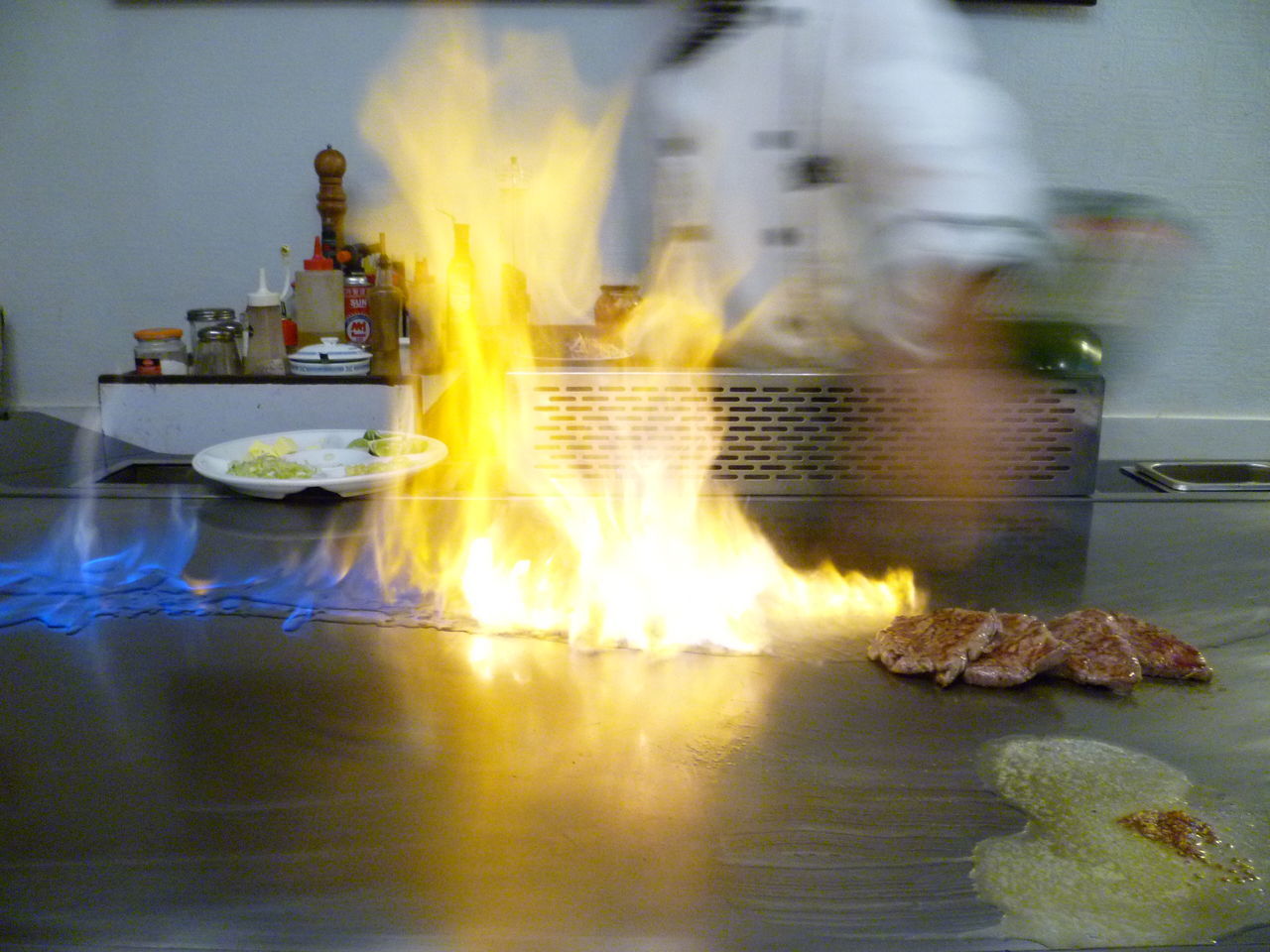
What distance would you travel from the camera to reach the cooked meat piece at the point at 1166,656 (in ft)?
4.07

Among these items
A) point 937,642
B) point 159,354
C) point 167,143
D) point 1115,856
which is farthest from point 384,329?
point 1115,856

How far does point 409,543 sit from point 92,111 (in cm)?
183

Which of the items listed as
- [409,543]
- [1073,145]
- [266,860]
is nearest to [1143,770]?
[266,860]

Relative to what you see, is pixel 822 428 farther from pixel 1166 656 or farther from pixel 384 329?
pixel 384 329

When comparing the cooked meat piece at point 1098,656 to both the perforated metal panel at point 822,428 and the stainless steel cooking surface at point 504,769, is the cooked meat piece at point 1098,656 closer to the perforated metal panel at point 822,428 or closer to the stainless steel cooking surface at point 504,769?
the stainless steel cooking surface at point 504,769

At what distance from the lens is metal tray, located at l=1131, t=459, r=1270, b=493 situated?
2.05 m

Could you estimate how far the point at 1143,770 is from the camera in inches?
40.8

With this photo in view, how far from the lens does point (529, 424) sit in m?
1.97

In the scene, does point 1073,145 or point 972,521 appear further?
point 1073,145

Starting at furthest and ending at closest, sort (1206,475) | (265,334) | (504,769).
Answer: (265,334) < (1206,475) < (504,769)

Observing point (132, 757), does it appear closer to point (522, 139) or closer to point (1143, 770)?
point (1143, 770)

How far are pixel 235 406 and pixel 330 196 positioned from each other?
0.71m

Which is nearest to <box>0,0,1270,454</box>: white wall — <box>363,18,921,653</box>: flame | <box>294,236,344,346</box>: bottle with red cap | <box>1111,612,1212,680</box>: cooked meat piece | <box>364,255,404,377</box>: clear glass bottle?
<box>363,18,921,653</box>: flame

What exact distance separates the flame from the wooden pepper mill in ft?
0.34
